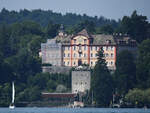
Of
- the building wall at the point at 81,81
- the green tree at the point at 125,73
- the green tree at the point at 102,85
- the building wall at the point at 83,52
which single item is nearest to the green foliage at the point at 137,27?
the building wall at the point at 83,52

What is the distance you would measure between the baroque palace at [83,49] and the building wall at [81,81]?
13.4 metres

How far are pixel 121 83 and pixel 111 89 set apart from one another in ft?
14.2

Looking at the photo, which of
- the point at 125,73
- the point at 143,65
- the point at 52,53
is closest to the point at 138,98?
the point at 125,73

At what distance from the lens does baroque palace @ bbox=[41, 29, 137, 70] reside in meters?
148

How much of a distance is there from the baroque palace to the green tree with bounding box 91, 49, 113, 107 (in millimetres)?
17387

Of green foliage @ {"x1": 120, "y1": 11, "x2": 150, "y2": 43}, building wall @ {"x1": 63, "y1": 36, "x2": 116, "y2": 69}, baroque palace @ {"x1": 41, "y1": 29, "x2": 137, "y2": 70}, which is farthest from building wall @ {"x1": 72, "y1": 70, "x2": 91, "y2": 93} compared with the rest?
green foliage @ {"x1": 120, "y1": 11, "x2": 150, "y2": 43}

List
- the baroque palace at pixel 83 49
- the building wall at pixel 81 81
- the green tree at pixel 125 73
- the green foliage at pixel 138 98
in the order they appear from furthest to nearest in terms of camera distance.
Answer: the baroque palace at pixel 83 49, the building wall at pixel 81 81, the green tree at pixel 125 73, the green foliage at pixel 138 98

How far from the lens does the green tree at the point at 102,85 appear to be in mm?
122812

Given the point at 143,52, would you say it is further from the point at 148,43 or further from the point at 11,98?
the point at 11,98

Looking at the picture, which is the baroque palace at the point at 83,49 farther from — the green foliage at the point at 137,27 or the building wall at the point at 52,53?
the green foliage at the point at 137,27

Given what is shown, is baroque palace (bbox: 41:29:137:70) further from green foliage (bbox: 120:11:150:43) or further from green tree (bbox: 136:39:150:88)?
green foliage (bbox: 120:11:150:43)

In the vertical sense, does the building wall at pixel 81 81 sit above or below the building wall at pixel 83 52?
below

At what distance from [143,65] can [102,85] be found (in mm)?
14029

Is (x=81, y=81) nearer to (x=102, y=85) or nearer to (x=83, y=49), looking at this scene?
(x=102, y=85)
